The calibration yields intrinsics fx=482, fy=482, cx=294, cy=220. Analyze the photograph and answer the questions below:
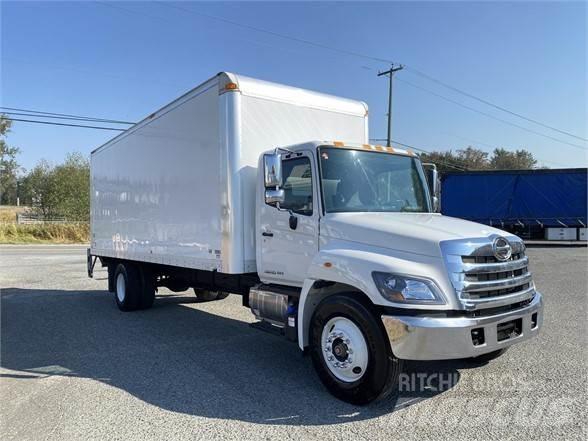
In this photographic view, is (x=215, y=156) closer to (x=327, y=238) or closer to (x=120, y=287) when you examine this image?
(x=327, y=238)

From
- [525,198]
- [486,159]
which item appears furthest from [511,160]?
[525,198]

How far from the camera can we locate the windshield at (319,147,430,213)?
16.9 ft

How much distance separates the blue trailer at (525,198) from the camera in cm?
2339

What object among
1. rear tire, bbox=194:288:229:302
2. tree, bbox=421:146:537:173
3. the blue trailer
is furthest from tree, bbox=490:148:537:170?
rear tire, bbox=194:288:229:302

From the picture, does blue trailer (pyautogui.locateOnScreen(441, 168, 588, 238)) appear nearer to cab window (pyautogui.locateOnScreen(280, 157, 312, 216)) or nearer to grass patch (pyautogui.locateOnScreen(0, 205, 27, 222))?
cab window (pyautogui.locateOnScreen(280, 157, 312, 216))

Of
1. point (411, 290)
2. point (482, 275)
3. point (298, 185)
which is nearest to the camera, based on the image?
point (411, 290)

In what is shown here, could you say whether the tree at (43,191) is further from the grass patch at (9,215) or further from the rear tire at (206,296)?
the rear tire at (206,296)

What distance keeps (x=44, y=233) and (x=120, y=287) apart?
26919 mm

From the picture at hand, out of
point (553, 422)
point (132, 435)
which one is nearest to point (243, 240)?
point (132, 435)

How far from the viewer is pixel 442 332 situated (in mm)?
3953

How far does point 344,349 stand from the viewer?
454 centimetres

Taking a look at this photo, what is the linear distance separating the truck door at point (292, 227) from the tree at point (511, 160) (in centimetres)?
7625

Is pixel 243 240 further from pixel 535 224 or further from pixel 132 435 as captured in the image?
pixel 535 224

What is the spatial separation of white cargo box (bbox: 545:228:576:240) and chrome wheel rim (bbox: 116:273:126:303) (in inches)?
832
